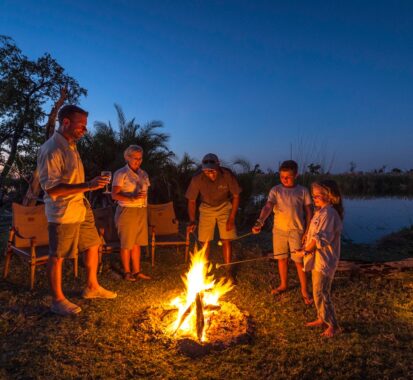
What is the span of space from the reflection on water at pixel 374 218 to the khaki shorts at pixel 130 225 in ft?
23.6

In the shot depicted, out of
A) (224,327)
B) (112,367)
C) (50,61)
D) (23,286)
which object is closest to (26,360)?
(112,367)

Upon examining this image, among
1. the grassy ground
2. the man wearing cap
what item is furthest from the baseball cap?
the grassy ground

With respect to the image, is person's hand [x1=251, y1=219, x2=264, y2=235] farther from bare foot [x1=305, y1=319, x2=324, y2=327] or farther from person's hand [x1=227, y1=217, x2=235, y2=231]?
bare foot [x1=305, y1=319, x2=324, y2=327]

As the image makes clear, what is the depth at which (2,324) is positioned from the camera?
12.1 feet

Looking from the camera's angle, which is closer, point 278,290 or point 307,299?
point 307,299

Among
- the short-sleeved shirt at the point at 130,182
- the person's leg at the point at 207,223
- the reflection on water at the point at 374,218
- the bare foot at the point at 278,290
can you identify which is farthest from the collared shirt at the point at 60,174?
the reflection on water at the point at 374,218

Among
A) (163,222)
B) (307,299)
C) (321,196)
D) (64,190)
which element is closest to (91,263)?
(64,190)

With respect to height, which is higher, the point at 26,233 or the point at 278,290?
the point at 26,233

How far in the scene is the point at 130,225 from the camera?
5.05m

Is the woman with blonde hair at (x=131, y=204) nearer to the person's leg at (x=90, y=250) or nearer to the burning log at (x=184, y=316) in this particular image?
the person's leg at (x=90, y=250)

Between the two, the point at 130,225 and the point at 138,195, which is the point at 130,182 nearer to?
the point at 138,195

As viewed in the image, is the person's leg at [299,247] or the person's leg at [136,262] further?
the person's leg at [136,262]

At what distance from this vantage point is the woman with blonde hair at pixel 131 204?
4.88 metres

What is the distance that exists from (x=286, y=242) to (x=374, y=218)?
35.1ft
